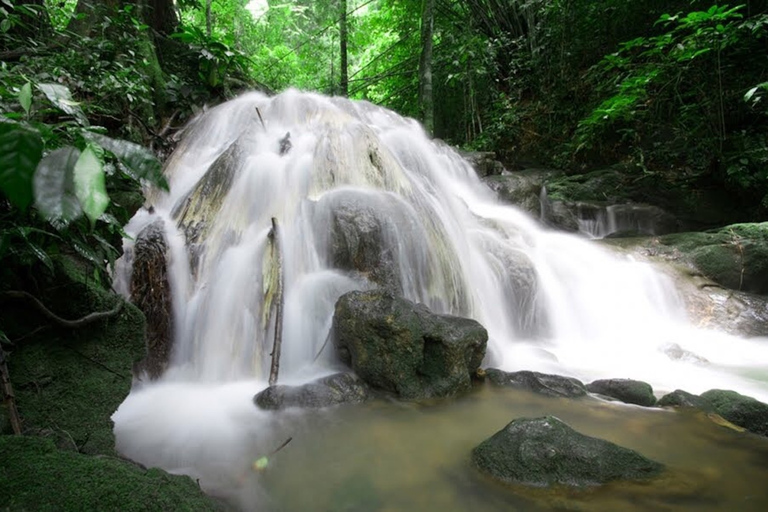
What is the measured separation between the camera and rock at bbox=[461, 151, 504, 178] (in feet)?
29.6

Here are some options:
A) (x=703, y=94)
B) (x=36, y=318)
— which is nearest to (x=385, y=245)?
(x=36, y=318)

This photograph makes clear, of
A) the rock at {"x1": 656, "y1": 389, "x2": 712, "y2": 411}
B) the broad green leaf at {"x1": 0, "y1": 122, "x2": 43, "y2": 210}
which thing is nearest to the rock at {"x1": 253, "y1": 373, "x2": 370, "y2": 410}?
the rock at {"x1": 656, "y1": 389, "x2": 712, "y2": 411}

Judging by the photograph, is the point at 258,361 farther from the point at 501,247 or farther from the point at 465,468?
the point at 501,247

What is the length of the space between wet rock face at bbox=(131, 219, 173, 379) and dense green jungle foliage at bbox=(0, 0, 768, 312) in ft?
1.70

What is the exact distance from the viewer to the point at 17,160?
1.92 ft

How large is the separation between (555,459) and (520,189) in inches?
271

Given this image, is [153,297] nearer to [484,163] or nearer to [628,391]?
[628,391]

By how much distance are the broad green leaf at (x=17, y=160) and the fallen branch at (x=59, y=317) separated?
184 cm

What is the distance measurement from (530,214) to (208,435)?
699 cm

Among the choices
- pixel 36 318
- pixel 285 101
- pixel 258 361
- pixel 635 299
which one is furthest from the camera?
pixel 285 101

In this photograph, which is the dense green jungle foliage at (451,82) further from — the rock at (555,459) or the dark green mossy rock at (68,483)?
the rock at (555,459)

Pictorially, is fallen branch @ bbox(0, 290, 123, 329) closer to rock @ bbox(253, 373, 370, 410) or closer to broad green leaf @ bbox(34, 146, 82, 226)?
rock @ bbox(253, 373, 370, 410)

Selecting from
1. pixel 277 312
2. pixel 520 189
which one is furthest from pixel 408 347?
pixel 520 189

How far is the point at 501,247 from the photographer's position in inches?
232
